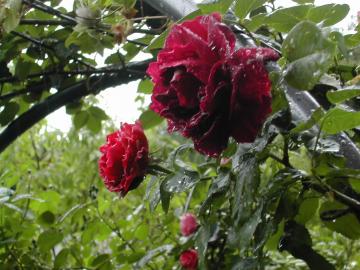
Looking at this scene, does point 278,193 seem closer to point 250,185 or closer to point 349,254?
point 250,185

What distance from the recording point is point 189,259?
36.4 inches

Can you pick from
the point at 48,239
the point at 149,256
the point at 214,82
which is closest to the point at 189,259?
the point at 149,256

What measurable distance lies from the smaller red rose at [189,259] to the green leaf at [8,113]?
48cm

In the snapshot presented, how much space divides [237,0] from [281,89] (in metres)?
0.15

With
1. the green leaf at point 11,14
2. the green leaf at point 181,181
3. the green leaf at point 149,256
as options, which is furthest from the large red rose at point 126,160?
the green leaf at point 149,256

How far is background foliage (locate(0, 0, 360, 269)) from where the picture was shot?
437 mm

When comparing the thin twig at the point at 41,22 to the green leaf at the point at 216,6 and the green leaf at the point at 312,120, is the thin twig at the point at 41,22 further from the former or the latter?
the green leaf at the point at 312,120

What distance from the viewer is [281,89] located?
0.41 m

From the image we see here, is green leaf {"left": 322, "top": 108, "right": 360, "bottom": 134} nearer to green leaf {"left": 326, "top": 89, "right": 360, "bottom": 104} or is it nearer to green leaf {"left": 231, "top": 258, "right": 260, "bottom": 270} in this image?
green leaf {"left": 326, "top": 89, "right": 360, "bottom": 104}

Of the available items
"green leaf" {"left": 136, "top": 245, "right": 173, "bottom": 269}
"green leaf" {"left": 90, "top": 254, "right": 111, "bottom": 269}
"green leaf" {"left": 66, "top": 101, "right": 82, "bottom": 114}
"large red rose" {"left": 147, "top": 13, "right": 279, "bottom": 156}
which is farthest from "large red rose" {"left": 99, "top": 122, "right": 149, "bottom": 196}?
"green leaf" {"left": 66, "top": 101, "right": 82, "bottom": 114}

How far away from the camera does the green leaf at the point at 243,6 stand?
510 millimetres

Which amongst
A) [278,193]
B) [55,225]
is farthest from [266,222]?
[55,225]

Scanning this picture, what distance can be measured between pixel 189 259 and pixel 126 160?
0.45 metres

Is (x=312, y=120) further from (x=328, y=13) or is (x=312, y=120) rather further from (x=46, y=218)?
(x=46, y=218)
